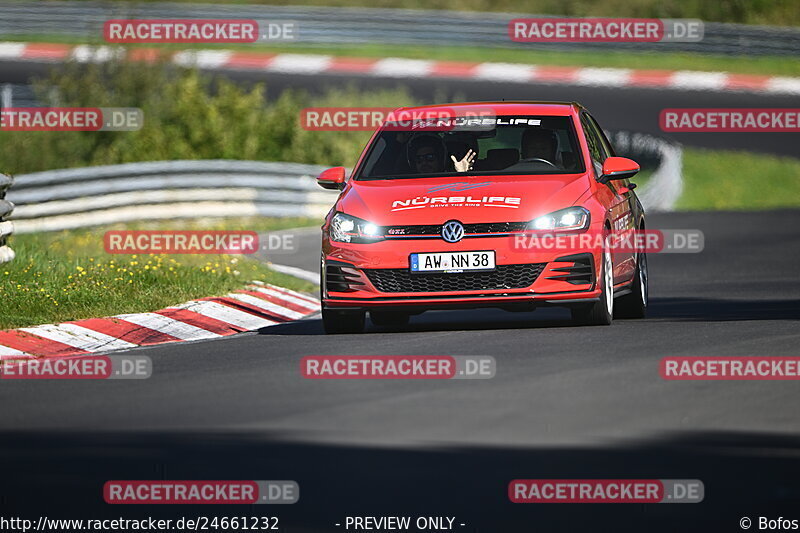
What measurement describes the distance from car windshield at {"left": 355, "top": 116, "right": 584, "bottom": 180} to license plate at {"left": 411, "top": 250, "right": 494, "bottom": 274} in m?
1.09

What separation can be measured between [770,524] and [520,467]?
1.27 meters

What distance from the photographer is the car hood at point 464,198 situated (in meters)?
11.8

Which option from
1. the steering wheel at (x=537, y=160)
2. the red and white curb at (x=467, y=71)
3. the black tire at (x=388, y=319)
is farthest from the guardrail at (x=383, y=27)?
the steering wheel at (x=537, y=160)

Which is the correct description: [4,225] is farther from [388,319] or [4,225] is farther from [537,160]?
[537,160]

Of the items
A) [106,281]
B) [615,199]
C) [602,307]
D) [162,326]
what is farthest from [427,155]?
[106,281]

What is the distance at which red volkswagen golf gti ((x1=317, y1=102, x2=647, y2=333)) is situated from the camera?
1176 centimetres

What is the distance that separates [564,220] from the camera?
469 inches

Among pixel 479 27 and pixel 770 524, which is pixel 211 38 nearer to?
pixel 479 27

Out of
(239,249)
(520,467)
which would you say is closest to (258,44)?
(239,249)

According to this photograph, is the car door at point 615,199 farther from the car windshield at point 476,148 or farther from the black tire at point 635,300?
the car windshield at point 476,148

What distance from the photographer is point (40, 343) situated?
11797mm

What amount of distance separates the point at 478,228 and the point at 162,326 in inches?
107

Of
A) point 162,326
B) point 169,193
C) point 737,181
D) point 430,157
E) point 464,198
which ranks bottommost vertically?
point 737,181

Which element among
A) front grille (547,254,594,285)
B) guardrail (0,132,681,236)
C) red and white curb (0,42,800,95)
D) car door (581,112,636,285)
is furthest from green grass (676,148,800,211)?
front grille (547,254,594,285)
